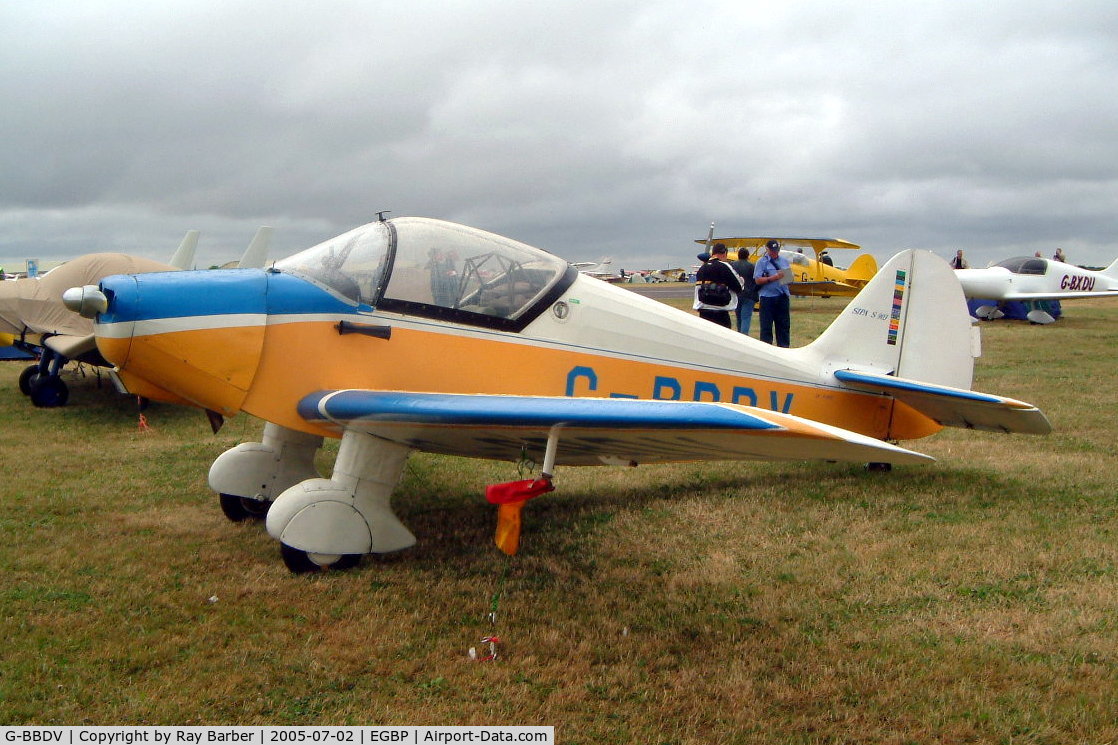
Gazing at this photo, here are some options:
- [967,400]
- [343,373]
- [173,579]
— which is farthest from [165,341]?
[967,400]

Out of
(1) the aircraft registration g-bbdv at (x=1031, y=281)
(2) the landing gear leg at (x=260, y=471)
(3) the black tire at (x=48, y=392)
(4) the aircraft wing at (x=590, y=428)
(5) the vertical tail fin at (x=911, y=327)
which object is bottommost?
(3) the black tire at (x=48, y=392)

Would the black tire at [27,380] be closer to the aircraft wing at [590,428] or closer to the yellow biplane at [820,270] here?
the aircraft wing at [590,428]

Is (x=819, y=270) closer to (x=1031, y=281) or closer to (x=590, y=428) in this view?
(x=1031, y=281)

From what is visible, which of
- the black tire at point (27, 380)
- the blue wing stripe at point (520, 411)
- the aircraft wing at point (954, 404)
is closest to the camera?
the blue wing stripe at point (520, 411)

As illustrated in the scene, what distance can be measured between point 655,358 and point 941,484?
252cm

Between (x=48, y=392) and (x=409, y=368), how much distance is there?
25.1 ft

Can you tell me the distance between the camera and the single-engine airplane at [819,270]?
958 inches

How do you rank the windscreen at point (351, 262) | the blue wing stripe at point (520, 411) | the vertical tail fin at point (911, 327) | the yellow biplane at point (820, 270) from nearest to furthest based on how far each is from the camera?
the blue wing stripe at point (520, 411) < the windscreen at point (351, 262) < the vertical tail fin at point (911, 327) < the yellow biplane at point (820, 270)

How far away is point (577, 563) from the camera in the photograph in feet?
14.0

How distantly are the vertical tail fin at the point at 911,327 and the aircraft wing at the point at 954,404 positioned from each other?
18 centimetres

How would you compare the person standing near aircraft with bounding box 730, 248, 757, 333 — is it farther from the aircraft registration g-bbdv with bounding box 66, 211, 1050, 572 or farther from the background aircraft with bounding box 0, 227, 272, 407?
the background aircraft with bounding box 0, 227, 272, 407

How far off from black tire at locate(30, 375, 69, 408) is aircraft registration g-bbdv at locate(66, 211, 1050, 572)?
20.1 feet

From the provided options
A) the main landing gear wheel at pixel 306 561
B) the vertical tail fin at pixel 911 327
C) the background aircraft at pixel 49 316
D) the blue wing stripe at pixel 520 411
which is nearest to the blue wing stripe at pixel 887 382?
the vertical tail fin at pixel 911 327

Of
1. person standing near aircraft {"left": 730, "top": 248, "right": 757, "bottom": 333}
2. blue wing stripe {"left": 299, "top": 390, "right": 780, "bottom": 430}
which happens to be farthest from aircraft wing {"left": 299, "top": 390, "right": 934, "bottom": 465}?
person standing near aircraft {"left": 730, "top": 248, "right": 757, "bottom": 333}
